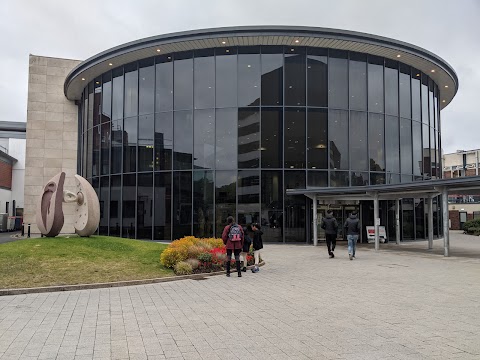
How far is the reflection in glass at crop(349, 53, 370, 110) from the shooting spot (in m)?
24.7

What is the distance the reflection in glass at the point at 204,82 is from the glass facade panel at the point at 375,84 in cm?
938

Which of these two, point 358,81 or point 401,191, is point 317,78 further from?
point 401,191

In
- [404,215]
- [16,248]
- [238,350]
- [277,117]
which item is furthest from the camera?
[404,215]

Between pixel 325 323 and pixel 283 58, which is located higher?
pixel 283 58

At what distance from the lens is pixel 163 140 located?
80.5ft

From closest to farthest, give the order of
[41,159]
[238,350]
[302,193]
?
[238,350]
[302,193]
[41,159]

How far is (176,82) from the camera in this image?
81.4 ft

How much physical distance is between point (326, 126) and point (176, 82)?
359 inches

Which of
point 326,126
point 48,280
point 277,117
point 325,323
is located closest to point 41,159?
point 277,117

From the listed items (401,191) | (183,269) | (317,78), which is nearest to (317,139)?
(317,78)

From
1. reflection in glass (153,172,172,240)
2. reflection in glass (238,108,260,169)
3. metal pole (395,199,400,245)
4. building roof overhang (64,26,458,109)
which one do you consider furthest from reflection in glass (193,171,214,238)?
metal pole (395,199,400,245)

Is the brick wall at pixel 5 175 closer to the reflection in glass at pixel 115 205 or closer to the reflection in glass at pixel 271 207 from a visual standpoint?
the reflection in glass at pixel 115 205

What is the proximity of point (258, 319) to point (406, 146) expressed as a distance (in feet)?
72.3

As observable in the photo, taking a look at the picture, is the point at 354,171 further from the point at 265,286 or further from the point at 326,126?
the point at 265,286
